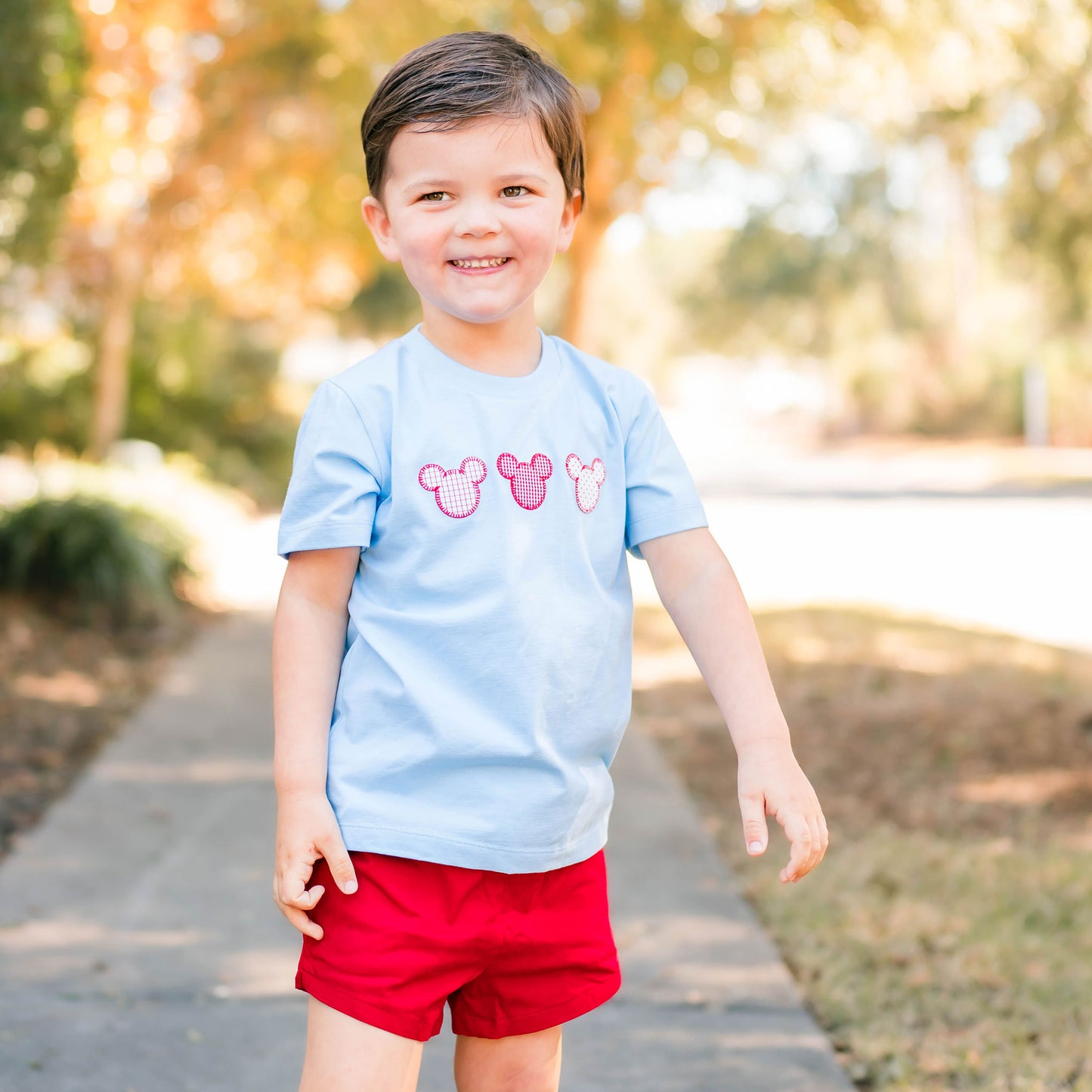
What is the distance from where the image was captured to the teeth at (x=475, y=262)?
5.80 ft

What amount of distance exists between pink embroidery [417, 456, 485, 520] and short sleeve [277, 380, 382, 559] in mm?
67

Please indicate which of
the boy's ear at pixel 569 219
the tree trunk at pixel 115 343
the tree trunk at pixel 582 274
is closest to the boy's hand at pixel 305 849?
the boy's ear at pixel 569 219

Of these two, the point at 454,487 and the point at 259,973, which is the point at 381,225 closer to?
the point at 454,487

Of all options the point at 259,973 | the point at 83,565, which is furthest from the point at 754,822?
the point at 83,565

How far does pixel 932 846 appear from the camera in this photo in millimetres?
4262

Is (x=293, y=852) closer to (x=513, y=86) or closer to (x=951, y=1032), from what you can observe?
(x=513, y=86)

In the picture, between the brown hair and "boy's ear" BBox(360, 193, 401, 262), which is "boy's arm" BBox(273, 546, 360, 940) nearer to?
"boy's ear" BBox(360, 193, 401, 262)

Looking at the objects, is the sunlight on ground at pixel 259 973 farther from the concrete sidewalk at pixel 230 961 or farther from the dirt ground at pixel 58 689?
the dirt ground at pixel 58 689

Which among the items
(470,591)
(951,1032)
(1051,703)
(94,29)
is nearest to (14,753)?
(951,1032)

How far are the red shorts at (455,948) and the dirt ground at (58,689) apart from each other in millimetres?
2766

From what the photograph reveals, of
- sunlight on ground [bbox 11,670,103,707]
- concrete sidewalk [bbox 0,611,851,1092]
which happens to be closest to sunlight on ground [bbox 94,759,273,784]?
concrete sidewalk [bbox 0,611,851,1092]

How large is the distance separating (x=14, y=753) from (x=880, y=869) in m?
3.30

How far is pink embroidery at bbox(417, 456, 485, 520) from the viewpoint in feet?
5.62

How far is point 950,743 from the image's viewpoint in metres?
5.57
